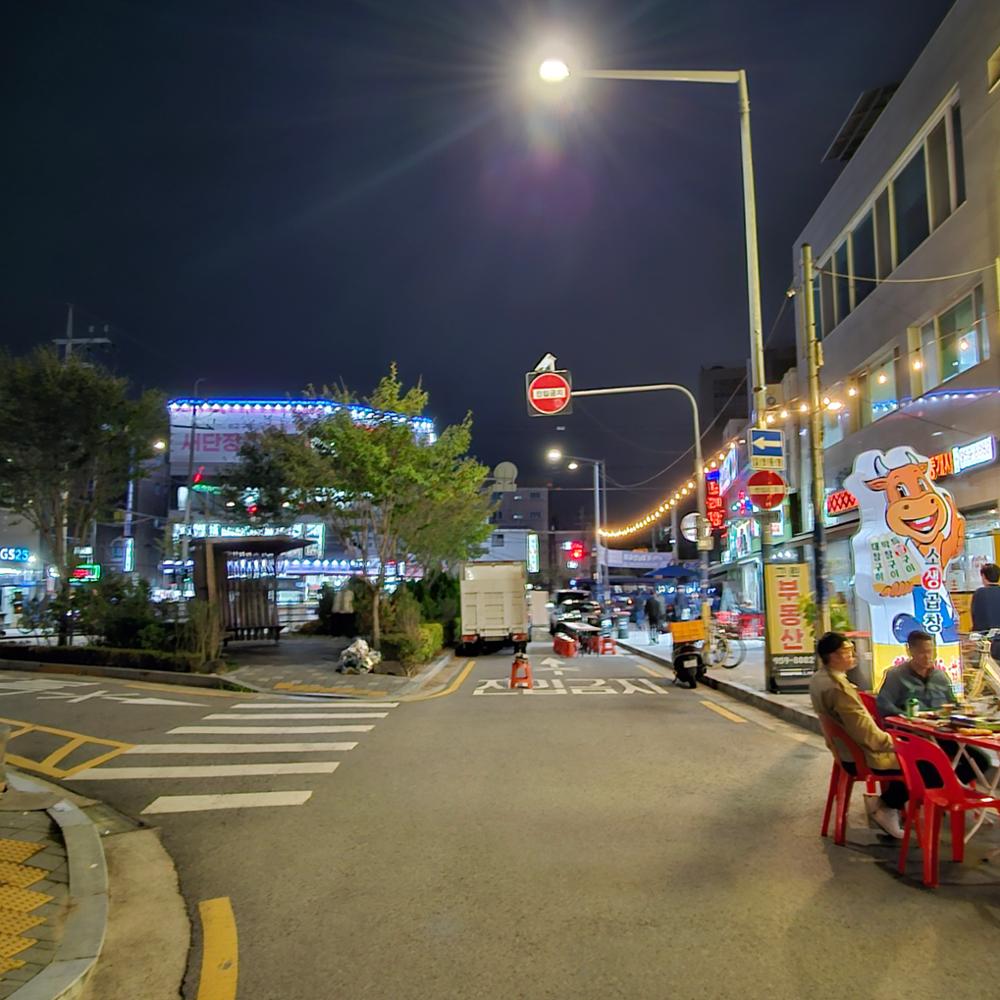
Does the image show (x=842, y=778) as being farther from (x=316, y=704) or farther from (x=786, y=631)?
(x=316, y=704)

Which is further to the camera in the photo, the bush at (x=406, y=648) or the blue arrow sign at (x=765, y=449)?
the bush at (x=406, y=648)

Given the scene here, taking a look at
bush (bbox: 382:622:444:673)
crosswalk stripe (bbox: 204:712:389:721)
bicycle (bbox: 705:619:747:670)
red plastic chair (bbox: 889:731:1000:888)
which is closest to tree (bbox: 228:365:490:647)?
bush (bbox: 382:622:444:673)

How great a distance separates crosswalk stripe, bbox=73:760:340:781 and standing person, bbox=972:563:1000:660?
7690 mm

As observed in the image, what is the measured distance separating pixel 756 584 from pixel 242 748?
3245 centimetres

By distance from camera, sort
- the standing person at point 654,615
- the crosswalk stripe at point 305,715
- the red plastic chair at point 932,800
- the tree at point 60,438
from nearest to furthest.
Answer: the red plastic chair at point 932,800, the crosswalk stripe at point 305,715, the tree at point 60,438, the standing person at point 654,615

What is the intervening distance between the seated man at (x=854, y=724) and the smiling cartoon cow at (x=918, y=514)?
16.7ft

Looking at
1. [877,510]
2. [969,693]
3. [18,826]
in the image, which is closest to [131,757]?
[18,826]

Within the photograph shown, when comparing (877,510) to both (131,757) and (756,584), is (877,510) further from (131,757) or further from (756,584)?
(756,584)

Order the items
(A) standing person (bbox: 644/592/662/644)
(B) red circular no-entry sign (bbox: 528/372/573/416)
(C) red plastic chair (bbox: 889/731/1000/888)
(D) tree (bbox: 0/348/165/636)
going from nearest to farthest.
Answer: (C) red plastic chair (bbox: 889/731/1000/888) → (B) red circular no-entry sign (bbox: 528/372/573/416) → (D) tree (bbox: 0/348/165/636) → (A) standing person (bbox: 644/592/662/644)

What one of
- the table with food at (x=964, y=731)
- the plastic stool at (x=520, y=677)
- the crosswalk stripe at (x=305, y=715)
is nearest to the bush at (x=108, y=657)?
the crosswalk stripe at (x=305, y=715)

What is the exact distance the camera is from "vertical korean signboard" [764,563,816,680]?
12.7 m

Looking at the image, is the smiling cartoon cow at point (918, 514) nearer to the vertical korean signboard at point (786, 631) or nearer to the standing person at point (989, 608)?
the standing person at point (989, 608)

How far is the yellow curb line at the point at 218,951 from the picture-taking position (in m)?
3.69

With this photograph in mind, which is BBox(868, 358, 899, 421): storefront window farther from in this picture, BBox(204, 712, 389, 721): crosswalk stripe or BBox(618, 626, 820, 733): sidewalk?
BBox(204, 712, 389, 721): crosswalk stripe
